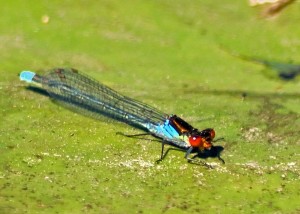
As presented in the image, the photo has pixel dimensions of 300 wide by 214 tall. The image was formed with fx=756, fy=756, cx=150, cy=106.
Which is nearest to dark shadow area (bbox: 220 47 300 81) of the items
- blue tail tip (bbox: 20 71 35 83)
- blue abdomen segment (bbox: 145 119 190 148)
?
blue abdomen segment (bbox: 145 119 190 148)

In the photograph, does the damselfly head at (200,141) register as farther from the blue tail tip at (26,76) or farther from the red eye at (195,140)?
the blue tail tip at (26,76)

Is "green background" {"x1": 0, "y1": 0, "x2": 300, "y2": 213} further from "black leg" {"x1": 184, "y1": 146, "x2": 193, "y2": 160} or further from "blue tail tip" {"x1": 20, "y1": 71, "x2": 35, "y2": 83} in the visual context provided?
"blue tail tip" {"x1": 20, "y1": 71, "x2": 35, "y2": 83}

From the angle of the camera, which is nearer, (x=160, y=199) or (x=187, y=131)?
(x=160, y=199)

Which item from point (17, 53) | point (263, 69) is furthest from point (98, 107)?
point (263, 69)

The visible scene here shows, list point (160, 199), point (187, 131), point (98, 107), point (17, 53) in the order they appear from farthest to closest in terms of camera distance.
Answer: point (17, 53) < point (98, 107) < point (187, 131) < point (160, 199)

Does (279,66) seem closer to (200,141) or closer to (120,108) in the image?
(120,108)

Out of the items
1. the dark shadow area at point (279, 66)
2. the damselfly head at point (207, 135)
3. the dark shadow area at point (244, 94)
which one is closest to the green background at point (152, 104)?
the dark shadow area at point (244, 94)

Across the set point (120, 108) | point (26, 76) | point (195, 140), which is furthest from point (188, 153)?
point (26, 76)

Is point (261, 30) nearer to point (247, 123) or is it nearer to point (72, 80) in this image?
point (247, 123)
